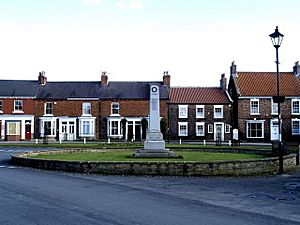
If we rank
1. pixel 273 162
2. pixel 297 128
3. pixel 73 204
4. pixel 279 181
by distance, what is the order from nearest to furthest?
1. pixel 73 204
2. pixel 279 181
3. pixel 273 162
4. pixel 297 128

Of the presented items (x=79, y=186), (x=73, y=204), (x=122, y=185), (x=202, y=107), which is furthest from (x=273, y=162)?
(x=202, y=107)

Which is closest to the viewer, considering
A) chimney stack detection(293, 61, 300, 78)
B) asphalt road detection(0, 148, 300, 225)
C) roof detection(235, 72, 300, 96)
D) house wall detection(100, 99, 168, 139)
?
asphalt road detection(0, 148, 300, 225)

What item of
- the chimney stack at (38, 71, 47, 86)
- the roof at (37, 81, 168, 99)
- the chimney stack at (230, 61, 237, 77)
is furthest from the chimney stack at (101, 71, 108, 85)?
the chimney stack at (230, 61, 237, 77)

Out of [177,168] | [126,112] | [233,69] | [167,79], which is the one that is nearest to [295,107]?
[233,69]

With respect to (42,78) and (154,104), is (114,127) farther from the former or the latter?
(154,104)

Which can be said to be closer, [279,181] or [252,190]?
[252,190]

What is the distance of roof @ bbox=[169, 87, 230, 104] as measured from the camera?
5669 centimetres

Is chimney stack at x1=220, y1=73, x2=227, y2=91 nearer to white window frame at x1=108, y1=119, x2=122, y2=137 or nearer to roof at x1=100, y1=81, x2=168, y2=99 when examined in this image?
roof at x1=100, y1=81, x2=168, y2=99

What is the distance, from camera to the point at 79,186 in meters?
14.2

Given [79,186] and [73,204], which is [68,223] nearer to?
[73,204]

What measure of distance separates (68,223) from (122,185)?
626 cm

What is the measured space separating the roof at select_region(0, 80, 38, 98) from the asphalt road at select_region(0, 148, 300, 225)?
42116 mm

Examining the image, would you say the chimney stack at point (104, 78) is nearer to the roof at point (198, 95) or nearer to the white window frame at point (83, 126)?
the white window frame at point (83, 126)

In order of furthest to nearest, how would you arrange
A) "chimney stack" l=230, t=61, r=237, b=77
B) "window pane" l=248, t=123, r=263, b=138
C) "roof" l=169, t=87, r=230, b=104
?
"chimney stack" l=230, t=61, r=237, b=77 < "roof" l=169, t=87, r=230, b=104 < "window pane" l=248, t=123, r=263, b=138
